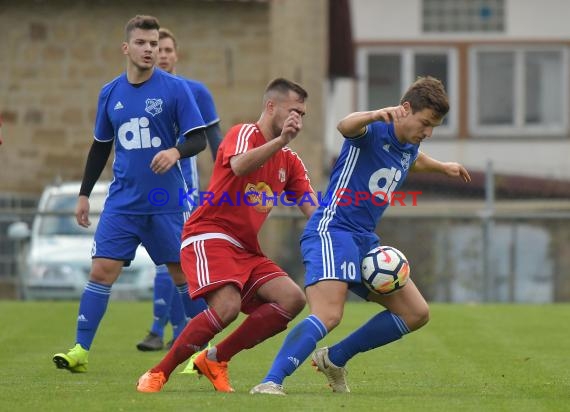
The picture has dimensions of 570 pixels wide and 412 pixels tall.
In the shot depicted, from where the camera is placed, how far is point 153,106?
9.94 meters

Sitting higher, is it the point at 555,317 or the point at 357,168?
the point at 357,168

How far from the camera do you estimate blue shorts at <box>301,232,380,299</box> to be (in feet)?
27.7

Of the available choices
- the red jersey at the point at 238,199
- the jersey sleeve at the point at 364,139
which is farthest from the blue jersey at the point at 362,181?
the red jersey at the point at 238,199

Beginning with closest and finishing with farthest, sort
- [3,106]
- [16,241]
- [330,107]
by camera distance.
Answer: [16,241], [3,106], [330,107]

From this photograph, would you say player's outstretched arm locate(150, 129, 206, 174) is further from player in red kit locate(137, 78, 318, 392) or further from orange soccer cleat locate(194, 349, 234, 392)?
orange soccer cleat locate(194, 349, 234, 392)

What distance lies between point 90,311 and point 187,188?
5.48 ft

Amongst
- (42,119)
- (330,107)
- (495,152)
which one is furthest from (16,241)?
(495,152)

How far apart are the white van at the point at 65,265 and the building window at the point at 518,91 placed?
1921 centimetres

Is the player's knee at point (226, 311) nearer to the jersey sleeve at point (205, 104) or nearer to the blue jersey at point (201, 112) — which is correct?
the blue jersey at point (201, 112)

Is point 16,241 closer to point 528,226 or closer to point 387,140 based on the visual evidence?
point 528,226

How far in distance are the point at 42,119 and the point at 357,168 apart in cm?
1502

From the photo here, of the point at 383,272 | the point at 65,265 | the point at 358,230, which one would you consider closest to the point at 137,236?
the point at 358,230

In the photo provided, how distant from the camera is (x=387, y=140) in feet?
28.3

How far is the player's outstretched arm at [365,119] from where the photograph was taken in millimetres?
8047
